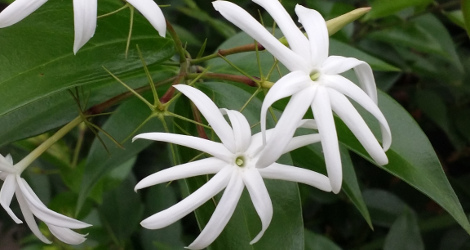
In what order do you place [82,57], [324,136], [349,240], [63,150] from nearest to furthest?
1. [324,136]
2. [82,57]
3. [63,150]
4. [349,240]

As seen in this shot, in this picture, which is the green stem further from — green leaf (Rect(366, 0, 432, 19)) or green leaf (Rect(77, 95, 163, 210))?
green leaf (Rect(366, 0, 432, 19))

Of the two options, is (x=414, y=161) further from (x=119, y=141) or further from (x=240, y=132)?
(x=119, y=141)

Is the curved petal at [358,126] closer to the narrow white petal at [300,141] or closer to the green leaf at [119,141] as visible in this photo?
the narrow white petal at [300,141]

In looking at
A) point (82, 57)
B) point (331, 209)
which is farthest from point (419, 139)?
point (331, 209)

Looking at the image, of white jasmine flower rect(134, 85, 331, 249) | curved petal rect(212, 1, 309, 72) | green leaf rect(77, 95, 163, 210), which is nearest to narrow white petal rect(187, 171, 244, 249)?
white jasmine flower rect(134, 85, 331, 249)

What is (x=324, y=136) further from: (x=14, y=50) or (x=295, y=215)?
(x=14, y=50)

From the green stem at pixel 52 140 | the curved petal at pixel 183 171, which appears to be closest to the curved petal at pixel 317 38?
the curved petal at pixel 183 171
